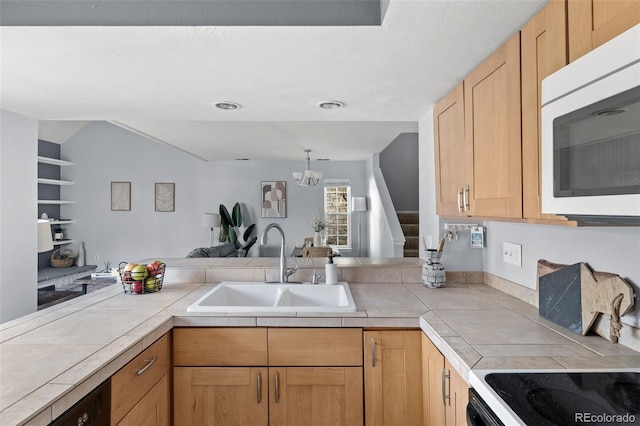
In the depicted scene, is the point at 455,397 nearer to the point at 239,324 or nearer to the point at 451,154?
the point at 239,324

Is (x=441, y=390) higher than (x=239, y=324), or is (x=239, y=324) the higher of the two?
(x=239, y=324)

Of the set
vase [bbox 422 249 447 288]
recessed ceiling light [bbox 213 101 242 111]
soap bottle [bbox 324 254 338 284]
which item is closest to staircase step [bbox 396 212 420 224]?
vase [bbox 422 249 447 288]

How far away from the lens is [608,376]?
3.12 feet

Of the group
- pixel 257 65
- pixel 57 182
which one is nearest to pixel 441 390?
pixel 257 65

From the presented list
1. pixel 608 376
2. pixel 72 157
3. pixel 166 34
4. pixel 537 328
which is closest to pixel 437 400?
pixel 537 328

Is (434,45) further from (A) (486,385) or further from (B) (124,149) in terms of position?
(B) (124,149)

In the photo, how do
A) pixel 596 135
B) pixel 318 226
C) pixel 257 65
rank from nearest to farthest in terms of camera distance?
1. pixel 596 135
2. pixel 257 65
3. pixel 318 226

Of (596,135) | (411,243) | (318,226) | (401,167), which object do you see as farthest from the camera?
(401,167)

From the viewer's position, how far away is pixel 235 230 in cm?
695

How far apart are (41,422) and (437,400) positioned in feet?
4.21

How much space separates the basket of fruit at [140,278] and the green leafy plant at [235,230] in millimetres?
4465

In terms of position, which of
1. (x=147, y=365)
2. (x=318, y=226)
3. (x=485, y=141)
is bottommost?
(x=147, y=365)

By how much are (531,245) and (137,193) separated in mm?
6765

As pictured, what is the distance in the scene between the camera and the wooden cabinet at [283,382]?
1543mm
